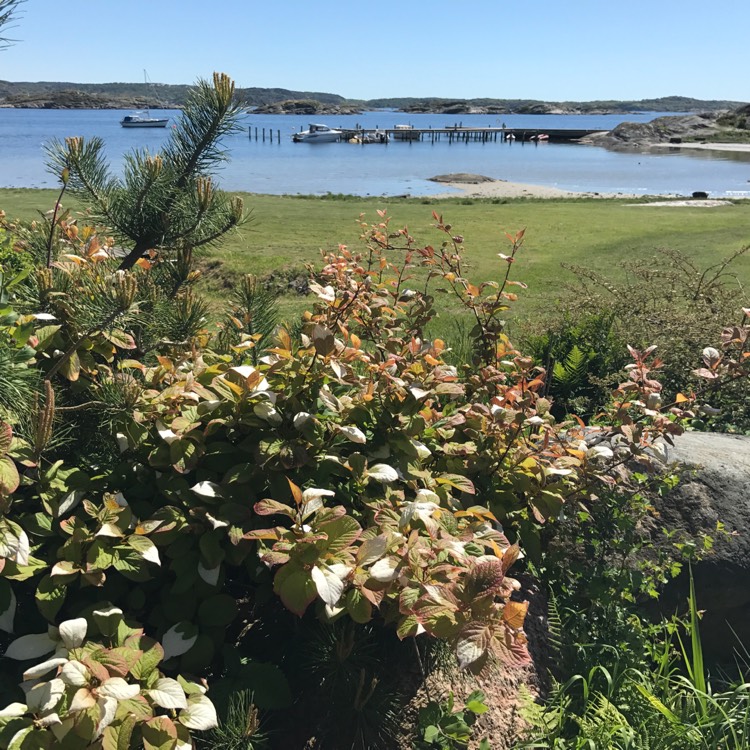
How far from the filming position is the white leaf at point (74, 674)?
4.61 feet

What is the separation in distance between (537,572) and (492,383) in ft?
2.68

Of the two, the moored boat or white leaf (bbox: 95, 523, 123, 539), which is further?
the moored boat

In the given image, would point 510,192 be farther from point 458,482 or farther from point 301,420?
point 301,420

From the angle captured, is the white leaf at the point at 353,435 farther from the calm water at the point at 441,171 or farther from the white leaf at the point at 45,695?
the calm water at the point at 441,171

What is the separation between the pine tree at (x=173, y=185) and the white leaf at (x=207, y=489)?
117 centimetres

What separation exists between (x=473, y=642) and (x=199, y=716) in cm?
70

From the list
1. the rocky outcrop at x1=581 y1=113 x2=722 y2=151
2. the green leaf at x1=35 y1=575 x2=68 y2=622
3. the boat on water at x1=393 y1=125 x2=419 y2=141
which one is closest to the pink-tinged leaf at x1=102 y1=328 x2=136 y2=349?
the green leaf at x1=35 y1=575 x2=68 y2=622

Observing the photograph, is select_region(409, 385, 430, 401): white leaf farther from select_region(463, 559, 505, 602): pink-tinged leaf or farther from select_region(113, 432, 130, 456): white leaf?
select_region(113, 432, 130, 456): white leaf

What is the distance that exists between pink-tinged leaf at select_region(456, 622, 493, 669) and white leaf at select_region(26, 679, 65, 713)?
2.91 ft

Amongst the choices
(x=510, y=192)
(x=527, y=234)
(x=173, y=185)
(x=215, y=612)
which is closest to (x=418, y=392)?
(x=215, y=612)

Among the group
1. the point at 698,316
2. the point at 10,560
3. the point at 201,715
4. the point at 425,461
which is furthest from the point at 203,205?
the point at 698,316

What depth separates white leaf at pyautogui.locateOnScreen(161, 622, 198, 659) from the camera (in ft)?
5.84

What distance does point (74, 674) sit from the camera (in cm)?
141

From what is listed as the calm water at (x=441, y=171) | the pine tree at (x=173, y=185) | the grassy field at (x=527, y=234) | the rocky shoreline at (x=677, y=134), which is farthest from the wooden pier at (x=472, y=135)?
the pine tree at (x=173, y=185)
